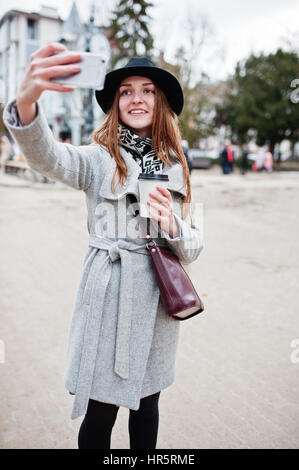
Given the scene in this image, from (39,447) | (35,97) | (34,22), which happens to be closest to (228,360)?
(39,447)

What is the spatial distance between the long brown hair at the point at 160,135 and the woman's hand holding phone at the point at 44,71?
53 centimetres

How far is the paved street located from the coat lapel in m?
1.57

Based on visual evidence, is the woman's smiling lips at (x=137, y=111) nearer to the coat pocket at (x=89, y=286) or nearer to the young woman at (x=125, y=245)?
the young woman at (x=125, y=245)

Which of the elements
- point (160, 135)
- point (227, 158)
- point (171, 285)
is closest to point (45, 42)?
point (227, 158)

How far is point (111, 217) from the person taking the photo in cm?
163

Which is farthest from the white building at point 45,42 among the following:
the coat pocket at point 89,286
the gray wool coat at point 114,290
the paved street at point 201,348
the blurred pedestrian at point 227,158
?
the blurred pedestrian at point 227,158

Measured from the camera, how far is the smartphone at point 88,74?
3.44ft

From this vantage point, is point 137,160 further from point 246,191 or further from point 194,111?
point 194,111

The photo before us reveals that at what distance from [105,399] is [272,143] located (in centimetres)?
3311

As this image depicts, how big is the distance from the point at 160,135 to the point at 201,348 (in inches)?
90.9

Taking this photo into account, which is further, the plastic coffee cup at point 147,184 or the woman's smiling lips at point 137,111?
the woman's smiling lips at point 137,111

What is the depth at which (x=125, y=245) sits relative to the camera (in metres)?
1.62

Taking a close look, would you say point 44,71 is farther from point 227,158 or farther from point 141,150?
point 227,158

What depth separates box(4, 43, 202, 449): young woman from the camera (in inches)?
62.0
